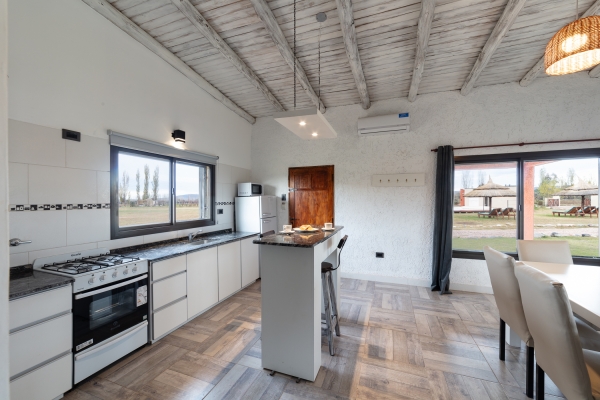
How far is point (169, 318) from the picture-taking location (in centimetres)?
249

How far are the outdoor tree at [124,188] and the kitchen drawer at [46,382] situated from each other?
1.48m

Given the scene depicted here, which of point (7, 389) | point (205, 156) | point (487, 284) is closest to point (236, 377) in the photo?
point (7, 389)

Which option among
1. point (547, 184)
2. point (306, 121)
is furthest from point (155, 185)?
point (547, 184)

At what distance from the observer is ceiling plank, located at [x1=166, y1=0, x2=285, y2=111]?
7.79 feet

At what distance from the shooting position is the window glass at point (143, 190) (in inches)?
105

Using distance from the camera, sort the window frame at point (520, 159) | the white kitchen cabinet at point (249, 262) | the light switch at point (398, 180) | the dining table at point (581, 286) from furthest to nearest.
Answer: the light switch at point (398, 180) → the white kitchen cabinet at point (249, 262) → the window frame at point (520, 159) → the dining table at point (581, 286)

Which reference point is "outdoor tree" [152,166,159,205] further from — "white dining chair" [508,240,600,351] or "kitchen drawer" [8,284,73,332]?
"white dining chair" [508,240,600,351]

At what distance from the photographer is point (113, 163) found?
2.49m

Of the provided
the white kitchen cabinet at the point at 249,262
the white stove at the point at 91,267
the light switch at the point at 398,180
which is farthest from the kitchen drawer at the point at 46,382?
the light switch at the point at 398,180

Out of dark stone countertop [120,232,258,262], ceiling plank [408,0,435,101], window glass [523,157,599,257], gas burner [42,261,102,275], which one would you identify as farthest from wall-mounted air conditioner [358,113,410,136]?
gas burner [42,261,102,275]

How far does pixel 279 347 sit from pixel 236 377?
410 millimetres

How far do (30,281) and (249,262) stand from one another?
2.52 m

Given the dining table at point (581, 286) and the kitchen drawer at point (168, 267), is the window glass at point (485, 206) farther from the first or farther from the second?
the kitchen drawer at point (168, 267)

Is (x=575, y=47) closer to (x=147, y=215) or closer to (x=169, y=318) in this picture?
(x=169, y=318)
